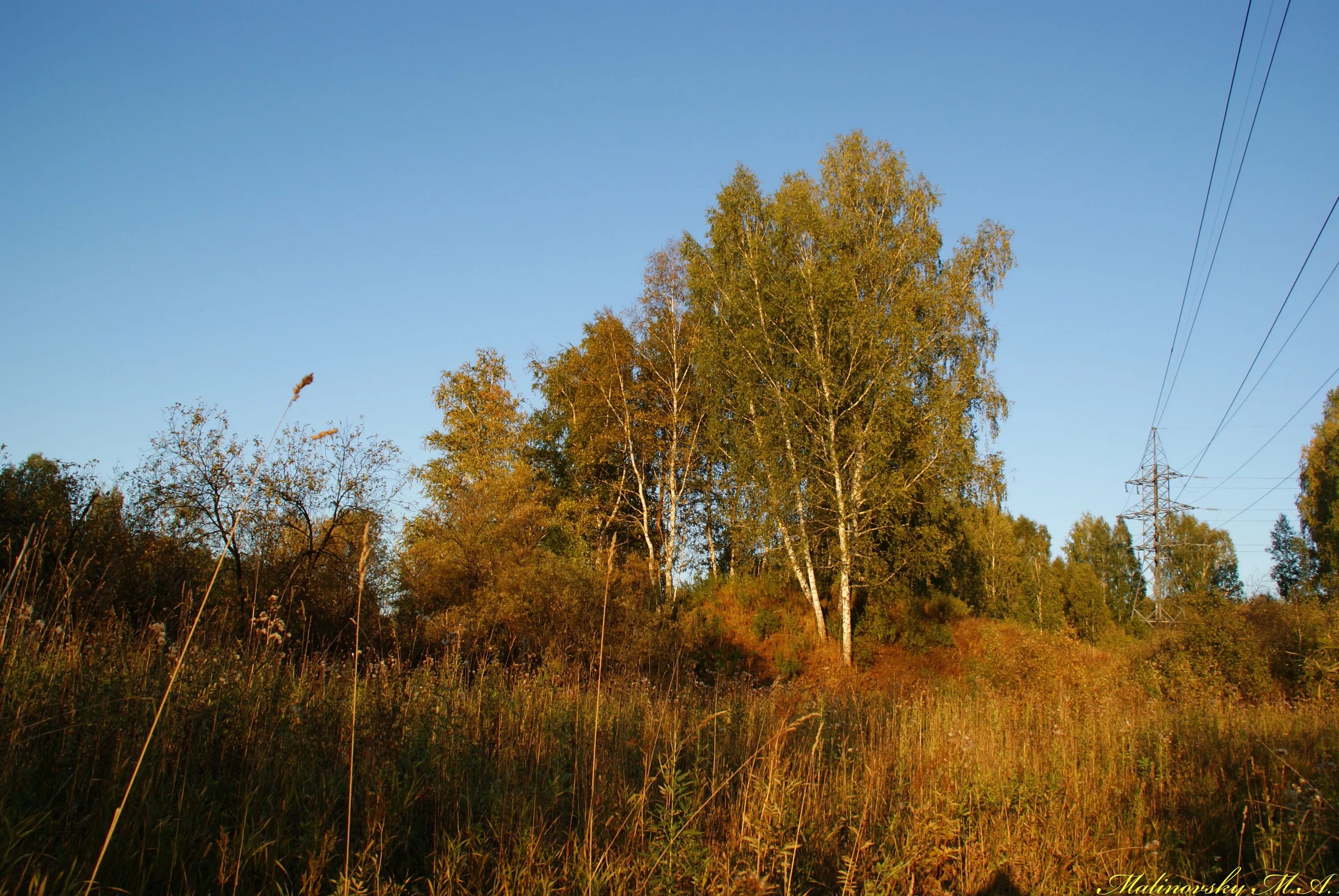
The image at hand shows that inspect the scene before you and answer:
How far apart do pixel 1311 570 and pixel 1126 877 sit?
50.2m

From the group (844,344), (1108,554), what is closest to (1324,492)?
(1108,554)

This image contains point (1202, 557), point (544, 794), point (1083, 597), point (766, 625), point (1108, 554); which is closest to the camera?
point (544, 794)

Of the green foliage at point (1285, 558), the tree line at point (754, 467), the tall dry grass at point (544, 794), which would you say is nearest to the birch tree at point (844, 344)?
the tree line at point (754, 467)

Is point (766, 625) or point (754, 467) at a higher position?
point (754, 467)

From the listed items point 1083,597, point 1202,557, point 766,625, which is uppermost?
point 1202,557

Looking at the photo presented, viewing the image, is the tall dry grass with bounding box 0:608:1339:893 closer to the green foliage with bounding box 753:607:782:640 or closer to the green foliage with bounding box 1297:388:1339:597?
the green foliage with bounding box 753:607:782:640

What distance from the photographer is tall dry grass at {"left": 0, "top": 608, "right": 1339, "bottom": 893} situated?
2.75 meters

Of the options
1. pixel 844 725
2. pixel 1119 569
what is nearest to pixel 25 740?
pixel 844 725

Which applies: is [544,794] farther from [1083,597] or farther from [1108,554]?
[1108,554]

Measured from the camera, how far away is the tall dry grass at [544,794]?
275cm

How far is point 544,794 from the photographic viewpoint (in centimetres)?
358

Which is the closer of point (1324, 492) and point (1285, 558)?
point (1324, 492)

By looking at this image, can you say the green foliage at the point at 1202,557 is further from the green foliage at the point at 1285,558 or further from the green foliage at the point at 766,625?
the green foliage at the point at 766,625

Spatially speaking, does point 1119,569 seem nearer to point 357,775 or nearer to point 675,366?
point 675,366
